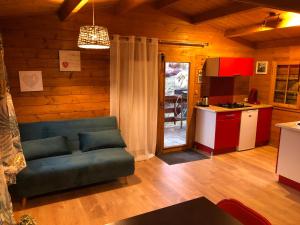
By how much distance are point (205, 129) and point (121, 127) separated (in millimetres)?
1599

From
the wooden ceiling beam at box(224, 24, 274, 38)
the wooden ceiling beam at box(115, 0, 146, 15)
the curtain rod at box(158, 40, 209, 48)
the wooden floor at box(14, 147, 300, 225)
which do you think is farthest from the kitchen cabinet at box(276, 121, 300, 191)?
the wooden ceiling beam at box(115, 0, 146, 15)

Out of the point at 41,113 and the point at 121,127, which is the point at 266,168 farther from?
the point at 41,113

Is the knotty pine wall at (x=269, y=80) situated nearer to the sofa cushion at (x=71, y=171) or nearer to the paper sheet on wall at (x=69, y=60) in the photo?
the sofa cushion at (x=71, y=171)

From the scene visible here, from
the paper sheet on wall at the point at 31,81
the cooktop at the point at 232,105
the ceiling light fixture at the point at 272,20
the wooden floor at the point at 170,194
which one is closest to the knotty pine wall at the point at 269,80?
the cooktop at the point at 232,105

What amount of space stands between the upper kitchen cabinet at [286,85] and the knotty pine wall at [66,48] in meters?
1.93

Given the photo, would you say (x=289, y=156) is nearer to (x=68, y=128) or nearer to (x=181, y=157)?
(x=181, y=157)

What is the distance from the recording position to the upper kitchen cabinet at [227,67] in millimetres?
4578

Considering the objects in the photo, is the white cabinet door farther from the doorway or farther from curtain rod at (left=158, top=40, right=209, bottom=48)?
curtain rod at (left=158, top=40, right=209, bottom=48)

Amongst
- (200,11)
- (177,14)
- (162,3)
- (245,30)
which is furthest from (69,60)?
(245,30)

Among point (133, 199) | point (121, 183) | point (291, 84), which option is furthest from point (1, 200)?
point (291, 84)

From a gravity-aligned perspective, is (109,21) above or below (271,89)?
above

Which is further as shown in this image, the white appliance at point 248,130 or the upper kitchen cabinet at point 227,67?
the white appliance at point 248,130

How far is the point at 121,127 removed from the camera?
4.19 m

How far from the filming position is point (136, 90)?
13.8 feet
